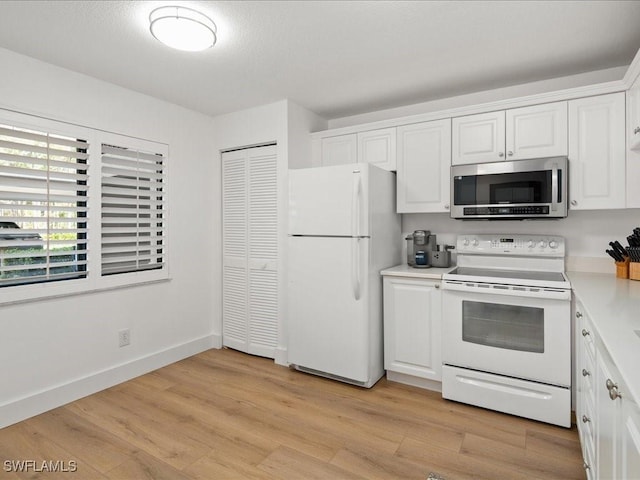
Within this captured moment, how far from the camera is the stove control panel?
9.09ft

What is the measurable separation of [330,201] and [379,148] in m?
0.73

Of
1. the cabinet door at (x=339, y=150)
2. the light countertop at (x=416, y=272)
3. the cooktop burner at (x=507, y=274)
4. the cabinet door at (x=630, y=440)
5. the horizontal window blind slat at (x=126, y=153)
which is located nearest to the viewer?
the cabinet door at (x=630, y=440)

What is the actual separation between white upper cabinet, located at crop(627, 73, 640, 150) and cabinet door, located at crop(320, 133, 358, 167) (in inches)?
75.3

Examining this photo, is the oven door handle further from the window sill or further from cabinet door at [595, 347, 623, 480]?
the window sill

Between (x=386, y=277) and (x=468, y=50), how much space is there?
66.6 inches

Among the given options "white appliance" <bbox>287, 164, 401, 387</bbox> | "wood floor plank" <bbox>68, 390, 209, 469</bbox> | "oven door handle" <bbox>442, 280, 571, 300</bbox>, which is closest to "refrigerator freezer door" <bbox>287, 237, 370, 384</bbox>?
"white appliance" <bbox>287, 164, 401, 387</bbox>

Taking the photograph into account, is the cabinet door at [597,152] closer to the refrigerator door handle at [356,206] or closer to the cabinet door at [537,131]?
the cabinet door at [537,131]

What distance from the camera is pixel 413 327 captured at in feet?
9.43

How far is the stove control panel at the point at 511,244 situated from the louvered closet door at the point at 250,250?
1.69 metres

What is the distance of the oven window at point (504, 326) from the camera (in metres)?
2.37

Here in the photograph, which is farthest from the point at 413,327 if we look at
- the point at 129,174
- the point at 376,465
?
the point at 129,174

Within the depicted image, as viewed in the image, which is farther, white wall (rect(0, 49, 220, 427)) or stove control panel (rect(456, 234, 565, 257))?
stove control panel (rect(456, 234, 565, 257))

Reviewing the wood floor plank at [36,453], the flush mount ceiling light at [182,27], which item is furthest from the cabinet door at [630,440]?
the flush mount ceiling light at [182,27]

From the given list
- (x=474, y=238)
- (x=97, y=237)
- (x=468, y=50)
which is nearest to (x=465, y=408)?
(x=474, y=238)
